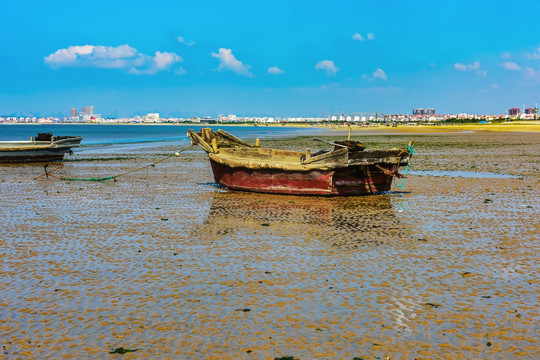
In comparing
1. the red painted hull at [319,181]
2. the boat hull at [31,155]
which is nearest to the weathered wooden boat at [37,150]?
the boat hull at [31,155]

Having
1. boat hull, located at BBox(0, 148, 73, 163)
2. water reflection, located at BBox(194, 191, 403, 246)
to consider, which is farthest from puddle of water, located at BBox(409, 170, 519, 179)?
boat hull, located at BBox(0, 148, 73, 163)

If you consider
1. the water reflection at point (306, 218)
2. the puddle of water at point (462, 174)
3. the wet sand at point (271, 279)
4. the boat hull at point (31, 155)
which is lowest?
the wet sand at point (271, 279)

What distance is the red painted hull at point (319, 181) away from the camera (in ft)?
49.8

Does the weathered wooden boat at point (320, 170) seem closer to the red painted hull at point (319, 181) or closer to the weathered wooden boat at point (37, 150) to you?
the red painted hull at point (319, 181)

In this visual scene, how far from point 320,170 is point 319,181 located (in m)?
0.36

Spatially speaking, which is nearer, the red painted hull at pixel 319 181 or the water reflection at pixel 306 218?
the water reflection at pixel 306 218

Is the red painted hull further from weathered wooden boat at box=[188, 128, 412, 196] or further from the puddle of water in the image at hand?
the puddle of water

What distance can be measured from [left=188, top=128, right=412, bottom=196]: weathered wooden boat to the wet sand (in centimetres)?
112

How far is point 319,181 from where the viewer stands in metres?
15.2

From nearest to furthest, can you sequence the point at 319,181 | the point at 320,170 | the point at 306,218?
the point at 306,218 → the point at 320,170 → the point at 319,181

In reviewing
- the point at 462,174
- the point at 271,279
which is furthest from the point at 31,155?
the point at 271,279

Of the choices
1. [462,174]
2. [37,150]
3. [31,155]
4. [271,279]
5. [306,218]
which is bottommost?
[271,279]

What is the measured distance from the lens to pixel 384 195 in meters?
15.9

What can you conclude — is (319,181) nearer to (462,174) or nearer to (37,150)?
(462,174)
